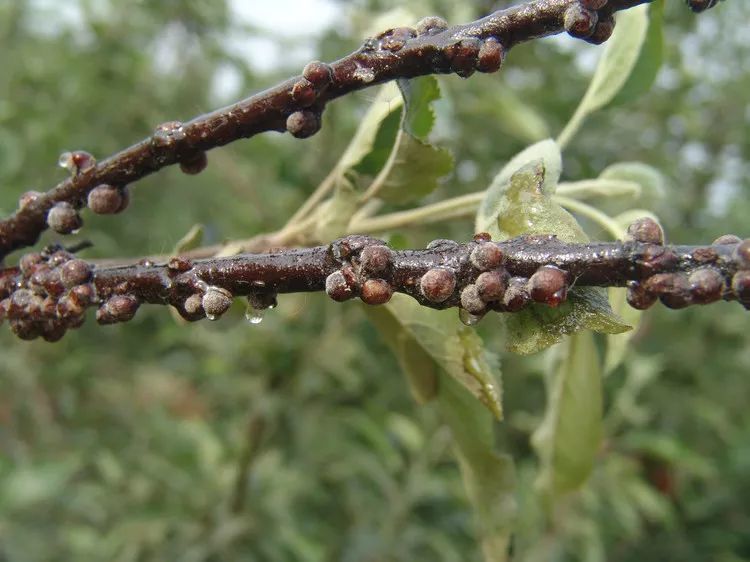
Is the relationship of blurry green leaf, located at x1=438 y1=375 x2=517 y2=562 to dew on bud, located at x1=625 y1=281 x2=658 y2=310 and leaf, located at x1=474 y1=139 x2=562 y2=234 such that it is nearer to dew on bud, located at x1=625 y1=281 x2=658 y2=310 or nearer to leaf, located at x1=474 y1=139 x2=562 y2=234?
leaf, located at x1=474 y1=139 x2=562 y2=234

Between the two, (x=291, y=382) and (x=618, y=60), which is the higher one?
(x=618, y=60)

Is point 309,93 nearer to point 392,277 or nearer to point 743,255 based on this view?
point 392,277

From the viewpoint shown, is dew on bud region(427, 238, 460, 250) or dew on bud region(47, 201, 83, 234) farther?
dew on bud region(47, 201, 83, 234)

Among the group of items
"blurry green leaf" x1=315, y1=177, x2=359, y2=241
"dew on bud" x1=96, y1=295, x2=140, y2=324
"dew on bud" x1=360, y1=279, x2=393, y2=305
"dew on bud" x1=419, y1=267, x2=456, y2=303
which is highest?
"blurry green leaf" x1=315, y1=177, x2=359, y2=241

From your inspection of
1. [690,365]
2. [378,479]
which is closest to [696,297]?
[378,479]

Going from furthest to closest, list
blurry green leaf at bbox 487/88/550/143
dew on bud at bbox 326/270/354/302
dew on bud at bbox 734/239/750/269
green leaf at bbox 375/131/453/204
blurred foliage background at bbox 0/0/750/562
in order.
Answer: blurred foliage background at bbox 0/0/750/562 → blurry green leaf at bbox 487/88/550/143 → green leaf at bbox 375/131/453/204 → dew on bud at bbox 326/270/354/302 → dew on bud at bbox 734/239/750/269

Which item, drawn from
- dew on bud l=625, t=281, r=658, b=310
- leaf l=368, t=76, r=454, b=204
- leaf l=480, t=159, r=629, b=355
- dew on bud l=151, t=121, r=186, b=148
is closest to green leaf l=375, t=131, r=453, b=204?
leaf l=368, t=76, r=454, b=204

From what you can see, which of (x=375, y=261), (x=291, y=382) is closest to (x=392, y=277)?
(x=375, y=261)

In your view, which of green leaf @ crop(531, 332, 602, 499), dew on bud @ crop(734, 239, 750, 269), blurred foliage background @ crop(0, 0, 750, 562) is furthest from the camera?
blurred foliage background @ crop(0, 0, 750, 562)
